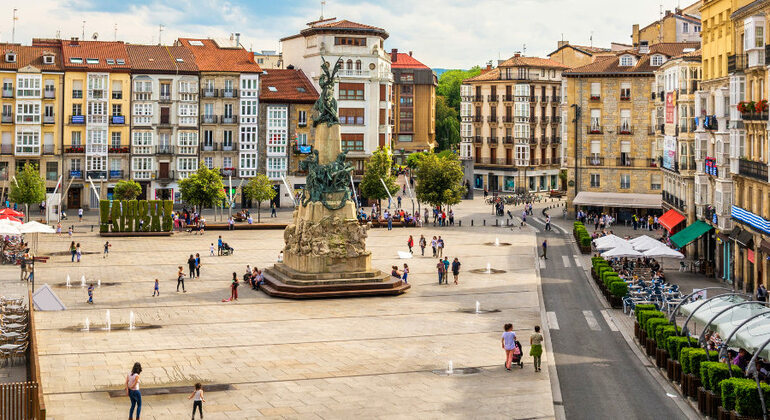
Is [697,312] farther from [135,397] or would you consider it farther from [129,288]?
[129,288]

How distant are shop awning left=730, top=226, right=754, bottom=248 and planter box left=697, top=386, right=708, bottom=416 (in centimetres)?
2591

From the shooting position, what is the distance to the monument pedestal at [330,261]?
5075cm

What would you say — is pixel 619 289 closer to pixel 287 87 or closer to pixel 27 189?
pixel 27 189

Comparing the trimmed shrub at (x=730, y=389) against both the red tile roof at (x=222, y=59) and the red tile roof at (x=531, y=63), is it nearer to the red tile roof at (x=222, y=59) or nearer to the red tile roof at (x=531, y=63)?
the red tile roof at (x=222, y=59)

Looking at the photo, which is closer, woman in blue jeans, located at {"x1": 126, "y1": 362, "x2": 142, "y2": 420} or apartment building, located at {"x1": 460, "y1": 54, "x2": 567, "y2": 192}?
woman in blue jeans, located at {"x1": 126, "y1": 362, "x2": 142, "y2": 420}

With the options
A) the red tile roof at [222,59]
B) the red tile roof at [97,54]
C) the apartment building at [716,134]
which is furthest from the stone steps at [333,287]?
the red tile roof at [222,59]

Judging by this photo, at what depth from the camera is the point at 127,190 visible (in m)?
92.2

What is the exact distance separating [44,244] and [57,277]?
16823mm

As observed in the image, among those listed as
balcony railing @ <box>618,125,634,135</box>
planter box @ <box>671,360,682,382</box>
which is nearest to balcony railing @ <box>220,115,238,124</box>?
balcony railing @ <box>618,125,634,135</box>

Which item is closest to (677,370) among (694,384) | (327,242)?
(694,384)

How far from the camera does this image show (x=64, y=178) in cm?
9644

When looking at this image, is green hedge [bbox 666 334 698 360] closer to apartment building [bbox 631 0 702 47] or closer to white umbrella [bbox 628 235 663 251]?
white umbrella [bbox 628 235 663 251]

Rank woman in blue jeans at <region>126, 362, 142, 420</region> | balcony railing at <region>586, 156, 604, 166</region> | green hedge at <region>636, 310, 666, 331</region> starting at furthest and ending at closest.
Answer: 1. balcony railing at <region>586, 156, 604, 166</region>
2. green hedge at <region>636, 310, 666, 331</region>
3. woman in blue jeans at <region>126, 362, 142, 420</region>

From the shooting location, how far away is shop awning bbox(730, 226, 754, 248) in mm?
52281
